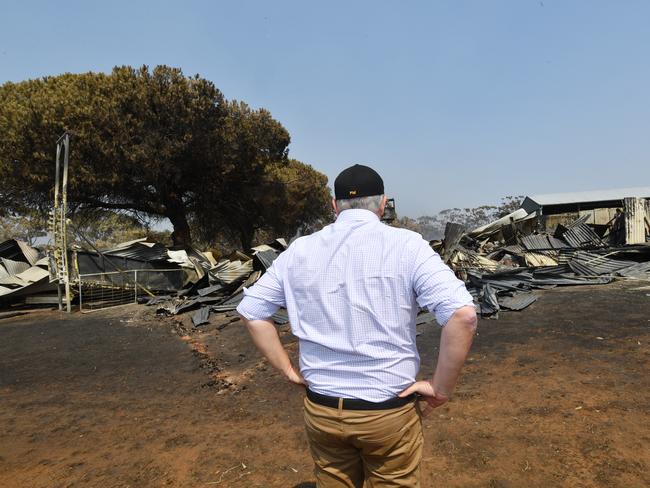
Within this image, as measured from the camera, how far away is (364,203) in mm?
1772

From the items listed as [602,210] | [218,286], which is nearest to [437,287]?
[218,286]

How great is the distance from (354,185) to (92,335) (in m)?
10.2

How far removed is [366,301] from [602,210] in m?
23.4

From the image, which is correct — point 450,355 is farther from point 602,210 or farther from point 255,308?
point 602,210

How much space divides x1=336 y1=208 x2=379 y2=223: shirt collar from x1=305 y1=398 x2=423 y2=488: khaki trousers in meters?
0.79

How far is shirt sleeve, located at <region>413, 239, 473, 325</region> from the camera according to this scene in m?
1.53

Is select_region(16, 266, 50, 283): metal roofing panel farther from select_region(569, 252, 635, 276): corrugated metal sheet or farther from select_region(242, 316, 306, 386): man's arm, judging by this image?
select_region(569, 252, 635, 276): corrugated metal sheet

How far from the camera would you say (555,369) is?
561 centimetres

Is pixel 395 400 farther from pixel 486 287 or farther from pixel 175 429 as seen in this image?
pixel 486 287

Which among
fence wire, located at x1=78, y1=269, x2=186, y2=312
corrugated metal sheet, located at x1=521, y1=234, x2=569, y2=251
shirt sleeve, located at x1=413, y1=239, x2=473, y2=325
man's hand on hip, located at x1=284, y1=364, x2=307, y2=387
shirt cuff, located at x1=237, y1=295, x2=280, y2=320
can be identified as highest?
shirt sleeve, located at x1=413, y1=239, x2=473, y2=325

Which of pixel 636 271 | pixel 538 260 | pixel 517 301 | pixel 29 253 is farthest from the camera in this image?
pixel 29 253

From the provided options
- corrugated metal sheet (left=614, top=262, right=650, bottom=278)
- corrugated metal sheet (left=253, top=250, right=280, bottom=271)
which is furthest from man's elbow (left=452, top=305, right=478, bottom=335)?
corrugated metal sheet (left=614, top=262, right=650, bottom=278)

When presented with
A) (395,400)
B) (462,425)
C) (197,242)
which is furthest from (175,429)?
(197,242)

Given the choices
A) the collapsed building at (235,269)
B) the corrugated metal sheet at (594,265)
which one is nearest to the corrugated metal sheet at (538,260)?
the collapsed building at (235,269)
